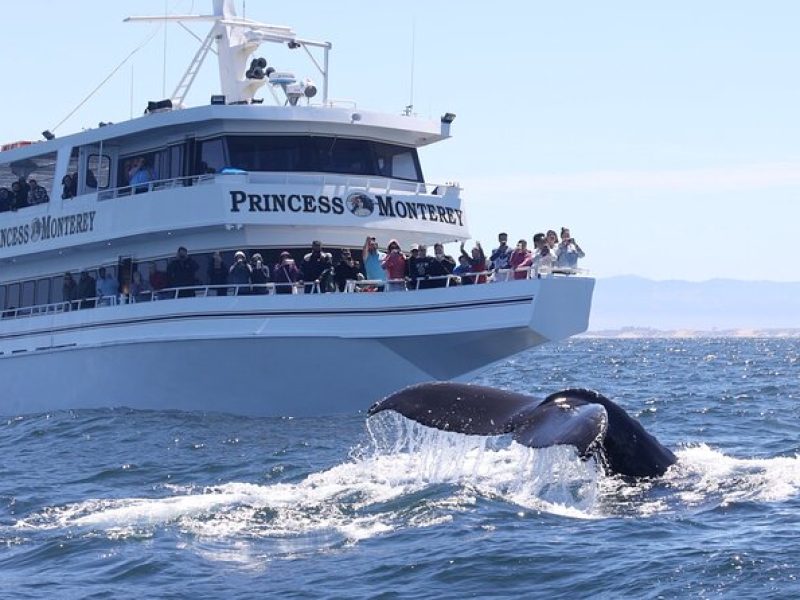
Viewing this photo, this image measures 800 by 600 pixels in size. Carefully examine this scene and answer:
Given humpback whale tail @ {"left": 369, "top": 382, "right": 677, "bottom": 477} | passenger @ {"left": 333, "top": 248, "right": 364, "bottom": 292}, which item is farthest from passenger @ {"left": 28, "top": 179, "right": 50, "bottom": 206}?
humpback whale tail @ {"left": 369, "top": 382, "right": 677, "bottom": 477}

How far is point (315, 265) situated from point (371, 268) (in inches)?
34.8

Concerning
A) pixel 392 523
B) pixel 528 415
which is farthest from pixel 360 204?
pixel 528 415

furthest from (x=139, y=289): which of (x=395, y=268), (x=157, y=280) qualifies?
(x=395, y=268)

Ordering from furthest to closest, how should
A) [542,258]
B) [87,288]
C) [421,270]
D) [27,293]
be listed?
[27,293]
[87,288]
[421,270]
[542,258]

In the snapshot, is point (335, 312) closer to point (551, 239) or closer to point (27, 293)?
point (551, 239)

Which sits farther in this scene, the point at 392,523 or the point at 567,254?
the point at 567,254

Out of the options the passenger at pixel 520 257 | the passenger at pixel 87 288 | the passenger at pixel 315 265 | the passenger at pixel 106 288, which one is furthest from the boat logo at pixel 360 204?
the passenger at pixel 87 288

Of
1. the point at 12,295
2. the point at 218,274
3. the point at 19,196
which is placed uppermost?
the point at 19,196

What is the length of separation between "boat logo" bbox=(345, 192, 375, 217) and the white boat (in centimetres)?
3

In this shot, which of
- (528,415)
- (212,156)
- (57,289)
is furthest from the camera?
(57,289)

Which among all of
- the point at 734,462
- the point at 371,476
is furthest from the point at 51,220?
the point at 734,462

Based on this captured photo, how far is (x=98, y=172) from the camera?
27062 millimetres

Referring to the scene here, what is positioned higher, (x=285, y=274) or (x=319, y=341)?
(x=285, y=274)

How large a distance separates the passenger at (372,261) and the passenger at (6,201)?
896cm
